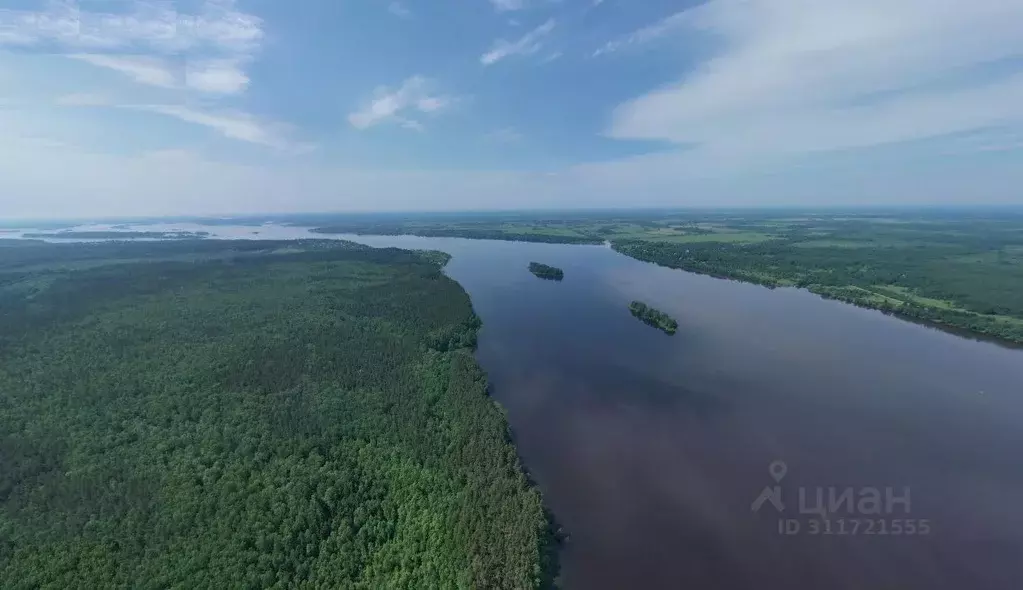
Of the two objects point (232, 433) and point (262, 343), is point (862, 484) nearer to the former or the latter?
point (232, 433)

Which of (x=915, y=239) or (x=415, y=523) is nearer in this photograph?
(x=415, y=523)

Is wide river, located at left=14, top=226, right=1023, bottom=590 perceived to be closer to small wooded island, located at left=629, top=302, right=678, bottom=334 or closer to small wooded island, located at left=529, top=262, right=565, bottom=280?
small wooded island, located at left=629, top=302, right=678, bottom=334

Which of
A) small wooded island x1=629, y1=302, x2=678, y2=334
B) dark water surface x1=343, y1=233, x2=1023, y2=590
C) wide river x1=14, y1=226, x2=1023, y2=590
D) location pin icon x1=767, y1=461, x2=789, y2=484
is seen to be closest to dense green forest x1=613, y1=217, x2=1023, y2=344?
dark water surface x1=343, y1=233, x2=1023, y2=590

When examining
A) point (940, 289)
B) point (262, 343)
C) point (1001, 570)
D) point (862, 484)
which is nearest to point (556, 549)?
point (862, 484)

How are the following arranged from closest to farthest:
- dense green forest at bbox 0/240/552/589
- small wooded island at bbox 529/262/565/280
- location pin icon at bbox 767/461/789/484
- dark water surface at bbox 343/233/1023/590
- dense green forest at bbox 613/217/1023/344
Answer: dense green forest at bbox 0/240/552/589 < dark water surface at bbox 343/233/1023/590 < location pin icon at bbox 767/461/789/484 < dense green forest at bbox 613/217/1023/344 < small wooded island at bbox 529/262/565/280

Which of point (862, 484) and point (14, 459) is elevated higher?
point (14, 459)

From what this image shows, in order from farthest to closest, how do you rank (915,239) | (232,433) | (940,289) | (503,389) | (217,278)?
(915,239) < (217,278) < (940,289) < (503,389) < (232,433)
